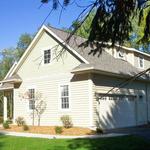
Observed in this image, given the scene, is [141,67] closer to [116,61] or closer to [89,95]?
[116,61]

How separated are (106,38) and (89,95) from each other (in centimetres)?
1274

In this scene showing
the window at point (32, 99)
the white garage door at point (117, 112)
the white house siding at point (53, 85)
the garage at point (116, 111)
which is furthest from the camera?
the window at point (32, 99)

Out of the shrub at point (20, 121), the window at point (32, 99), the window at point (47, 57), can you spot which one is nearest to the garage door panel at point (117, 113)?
the window at point (47, 57)

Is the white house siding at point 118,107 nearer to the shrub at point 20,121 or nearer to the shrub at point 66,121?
the shrub at point 66,121

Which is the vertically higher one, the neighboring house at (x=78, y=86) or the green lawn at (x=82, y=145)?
the neighboring house at (x=78, y=86)

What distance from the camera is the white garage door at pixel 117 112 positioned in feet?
74.6

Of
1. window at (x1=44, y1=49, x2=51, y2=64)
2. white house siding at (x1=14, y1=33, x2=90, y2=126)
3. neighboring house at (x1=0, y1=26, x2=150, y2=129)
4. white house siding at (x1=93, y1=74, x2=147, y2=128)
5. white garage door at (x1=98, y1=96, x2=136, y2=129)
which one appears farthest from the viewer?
window at (x1=44, y1=49, x2=51, y2=64)

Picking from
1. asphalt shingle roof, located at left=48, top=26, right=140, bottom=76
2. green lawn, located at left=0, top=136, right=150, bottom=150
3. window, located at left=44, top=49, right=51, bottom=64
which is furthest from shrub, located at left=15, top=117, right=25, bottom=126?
green lawn, located at left=0, top=136, right=150, bottom=150

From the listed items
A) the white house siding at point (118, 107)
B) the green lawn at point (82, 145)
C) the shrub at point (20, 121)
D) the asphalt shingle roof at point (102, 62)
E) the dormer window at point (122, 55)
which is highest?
the dormer window at point (122, 55)

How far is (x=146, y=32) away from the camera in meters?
9.36

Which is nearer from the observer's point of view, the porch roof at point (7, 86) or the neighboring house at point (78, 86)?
the neighboring house at point (78, 86)

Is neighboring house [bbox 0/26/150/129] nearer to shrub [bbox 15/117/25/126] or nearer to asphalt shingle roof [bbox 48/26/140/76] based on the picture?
asphalt shingle roof [bbox 48/26/140/76]

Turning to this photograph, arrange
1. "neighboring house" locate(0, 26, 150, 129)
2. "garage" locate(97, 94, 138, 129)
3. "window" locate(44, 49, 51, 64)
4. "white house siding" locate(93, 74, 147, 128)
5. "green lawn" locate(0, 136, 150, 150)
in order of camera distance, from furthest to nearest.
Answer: "window" locate(44, 49, 51, 64), "garage" locate(97, 94, 138, 129), "white house siding" locate(93, 74, 147, 128), "neighboring house" locate(0, 26, 150, 129), "green lawn" locate(0, 136, 150, 150)

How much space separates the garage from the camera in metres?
22.6
